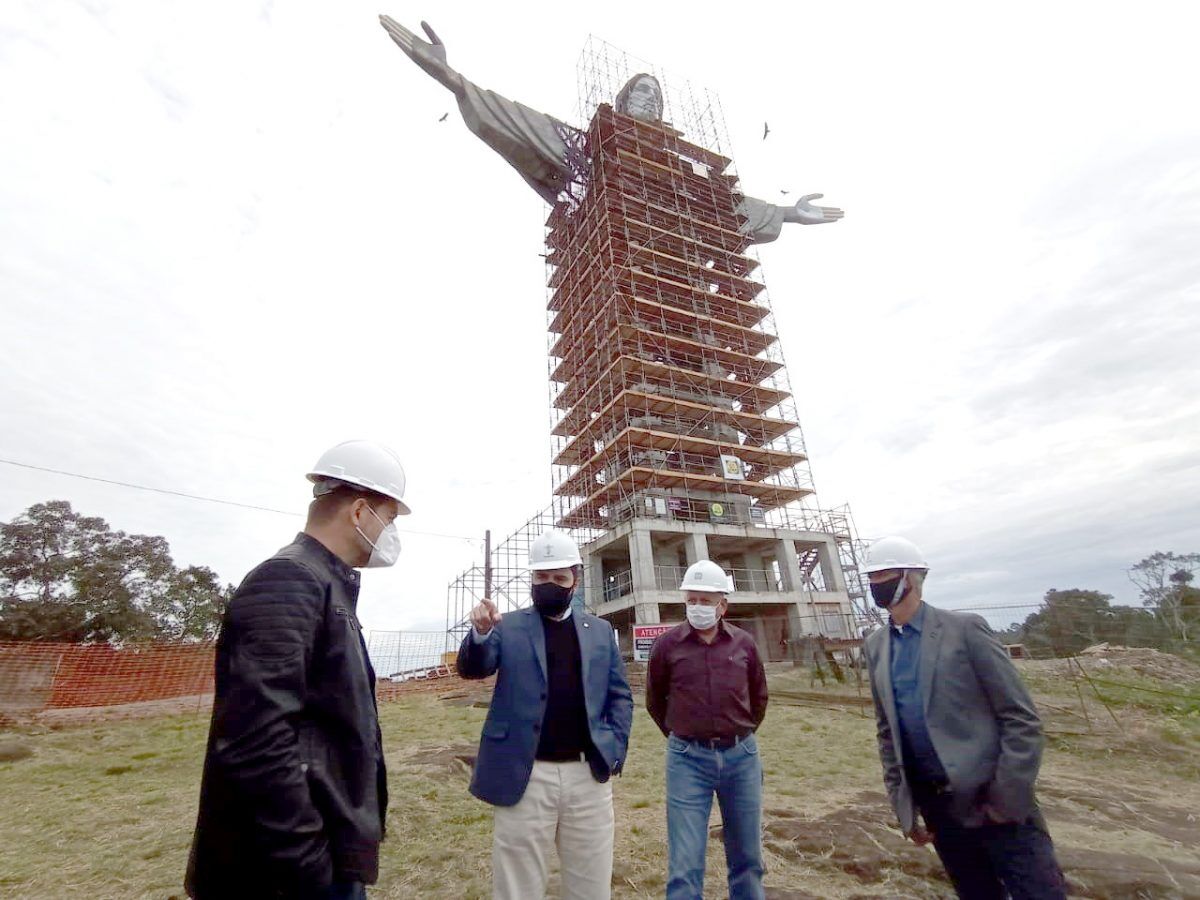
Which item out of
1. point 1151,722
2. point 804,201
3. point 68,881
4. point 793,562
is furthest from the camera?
point 804,201

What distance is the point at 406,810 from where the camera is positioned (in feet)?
17.3

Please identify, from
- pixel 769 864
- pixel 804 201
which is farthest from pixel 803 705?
pixel 804 201

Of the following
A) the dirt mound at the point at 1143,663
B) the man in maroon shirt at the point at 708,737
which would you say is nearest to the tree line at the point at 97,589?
the dirt mound at the point at 1143,663

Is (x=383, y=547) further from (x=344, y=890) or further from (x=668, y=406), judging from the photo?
(x=668, y=406)

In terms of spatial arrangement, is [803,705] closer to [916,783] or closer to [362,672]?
[916,783]

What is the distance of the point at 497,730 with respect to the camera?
9.03 feet

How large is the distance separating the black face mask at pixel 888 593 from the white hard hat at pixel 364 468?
250cm

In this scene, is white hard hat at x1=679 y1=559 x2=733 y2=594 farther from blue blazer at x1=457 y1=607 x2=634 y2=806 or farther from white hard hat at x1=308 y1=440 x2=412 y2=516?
white hard hat at x1=308 y1=440 x2=412 y2=516

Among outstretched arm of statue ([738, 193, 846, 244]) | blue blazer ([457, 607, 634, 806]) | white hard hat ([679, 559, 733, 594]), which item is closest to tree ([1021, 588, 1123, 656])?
white hard hat ([679, 559, 733, 594])

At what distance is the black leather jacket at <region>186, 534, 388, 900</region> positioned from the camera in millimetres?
1368

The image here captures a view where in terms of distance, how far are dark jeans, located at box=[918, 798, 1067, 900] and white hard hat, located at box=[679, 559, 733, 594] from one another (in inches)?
66.0

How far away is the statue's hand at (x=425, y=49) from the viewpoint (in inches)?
1101

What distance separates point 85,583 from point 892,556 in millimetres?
36692

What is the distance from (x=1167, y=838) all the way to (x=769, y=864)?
3.25 metres
